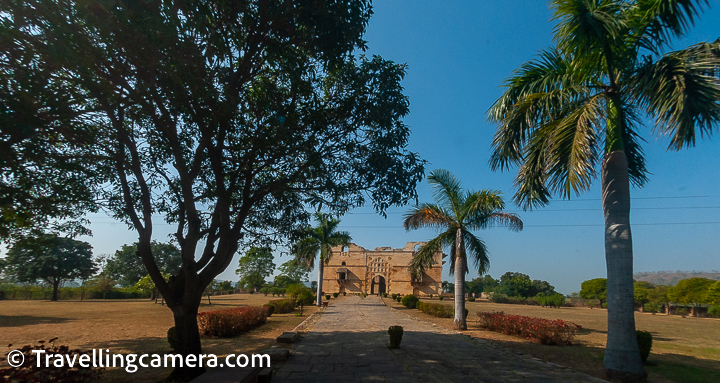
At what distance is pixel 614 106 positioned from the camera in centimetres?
728

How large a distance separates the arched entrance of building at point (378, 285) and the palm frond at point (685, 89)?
4466cm

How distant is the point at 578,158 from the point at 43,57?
874 cm

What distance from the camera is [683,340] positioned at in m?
12.8

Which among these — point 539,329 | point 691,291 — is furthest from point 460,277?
point 691,291

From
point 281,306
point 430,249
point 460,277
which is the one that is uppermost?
point 430,249

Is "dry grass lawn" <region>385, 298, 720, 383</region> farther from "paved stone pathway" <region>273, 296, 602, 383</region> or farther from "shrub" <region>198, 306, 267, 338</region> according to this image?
"shrub" <region>198, 306, 267, 338</region>

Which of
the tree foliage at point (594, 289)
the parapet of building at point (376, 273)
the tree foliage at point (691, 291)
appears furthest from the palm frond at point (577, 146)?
the tree foliage at point (594, 289)

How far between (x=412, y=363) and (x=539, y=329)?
18.0 ft

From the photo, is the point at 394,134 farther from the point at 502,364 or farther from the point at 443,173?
the point at 443,173

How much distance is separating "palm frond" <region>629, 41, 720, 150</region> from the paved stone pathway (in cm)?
469

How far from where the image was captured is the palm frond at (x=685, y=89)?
232 inches

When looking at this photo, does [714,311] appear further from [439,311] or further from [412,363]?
[412,363]

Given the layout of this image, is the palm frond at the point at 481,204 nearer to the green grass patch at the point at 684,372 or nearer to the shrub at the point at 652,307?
the green grass patch at the point at 684,372

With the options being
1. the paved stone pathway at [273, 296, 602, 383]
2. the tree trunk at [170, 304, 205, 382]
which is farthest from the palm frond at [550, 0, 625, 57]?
the tree trunk at [170, 304, 205, 382]
